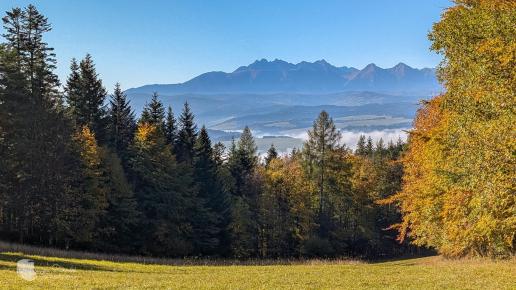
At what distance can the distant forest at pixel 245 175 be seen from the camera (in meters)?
20.3

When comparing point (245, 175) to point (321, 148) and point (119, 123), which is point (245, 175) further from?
point (119, 123)

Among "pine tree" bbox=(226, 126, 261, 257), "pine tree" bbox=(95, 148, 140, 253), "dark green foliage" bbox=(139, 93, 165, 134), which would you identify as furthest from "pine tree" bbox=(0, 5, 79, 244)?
"pine tree" bbox=(226, 126, 261, 257)

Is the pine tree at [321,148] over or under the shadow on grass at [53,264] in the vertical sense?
over

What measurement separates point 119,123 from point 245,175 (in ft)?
79.0

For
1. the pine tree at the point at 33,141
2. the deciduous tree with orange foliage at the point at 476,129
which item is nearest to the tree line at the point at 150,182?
the pine tree at the point at 33,141

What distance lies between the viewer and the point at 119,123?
59219 mm

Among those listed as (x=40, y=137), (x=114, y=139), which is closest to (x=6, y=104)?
(x=40, y=137)

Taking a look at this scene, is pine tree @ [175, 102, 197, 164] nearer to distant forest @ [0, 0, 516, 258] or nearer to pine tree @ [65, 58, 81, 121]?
distant forest @ [0, 0, 516, 258]

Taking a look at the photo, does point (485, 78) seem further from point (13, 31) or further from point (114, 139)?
point (114, 139)

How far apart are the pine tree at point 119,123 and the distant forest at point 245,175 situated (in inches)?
7.4

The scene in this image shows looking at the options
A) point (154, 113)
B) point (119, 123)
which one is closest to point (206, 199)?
point (154, 113)

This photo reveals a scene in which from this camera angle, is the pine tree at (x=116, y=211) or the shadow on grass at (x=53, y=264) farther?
the pine tree at (x=116, y=211)

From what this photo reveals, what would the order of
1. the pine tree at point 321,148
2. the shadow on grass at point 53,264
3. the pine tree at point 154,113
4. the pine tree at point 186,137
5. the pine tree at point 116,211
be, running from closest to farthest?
the shadow on grass at point 53,264, the pine tree at point 116,211, the pine tree at point 154,113, the pine tree at point 186,137, the pine tree at point 321,148

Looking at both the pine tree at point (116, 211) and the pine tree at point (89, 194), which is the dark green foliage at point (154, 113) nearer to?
the pine tree at point (116, 211)
